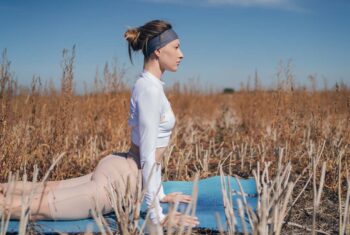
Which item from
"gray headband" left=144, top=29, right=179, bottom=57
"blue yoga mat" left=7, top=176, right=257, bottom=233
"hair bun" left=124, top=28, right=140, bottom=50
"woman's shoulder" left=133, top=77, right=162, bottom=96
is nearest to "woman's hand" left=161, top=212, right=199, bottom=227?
"blue yoga mat" left=7, top=176, right=257, bottom=233

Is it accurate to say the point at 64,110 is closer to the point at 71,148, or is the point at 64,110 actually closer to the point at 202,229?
the point at 71,148

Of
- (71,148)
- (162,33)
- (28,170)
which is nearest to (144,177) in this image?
(162,33)

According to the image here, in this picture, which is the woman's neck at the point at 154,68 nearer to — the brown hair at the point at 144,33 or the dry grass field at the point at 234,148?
the brown hair at the point at 144,33

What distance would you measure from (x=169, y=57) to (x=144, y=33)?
0.78 feet

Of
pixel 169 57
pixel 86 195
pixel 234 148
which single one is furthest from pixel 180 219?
pixel 234 148

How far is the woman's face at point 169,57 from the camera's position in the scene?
252 cm

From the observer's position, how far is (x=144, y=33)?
8.52ft

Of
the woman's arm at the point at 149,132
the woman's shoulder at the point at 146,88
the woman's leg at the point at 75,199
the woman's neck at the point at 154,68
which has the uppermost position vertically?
the woman's neck at the point at 154,68

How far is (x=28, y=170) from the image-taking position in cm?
370

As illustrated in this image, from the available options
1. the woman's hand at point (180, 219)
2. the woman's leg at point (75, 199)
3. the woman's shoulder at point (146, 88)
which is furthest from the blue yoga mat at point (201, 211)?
the woman's shoulder at point (146, 88)

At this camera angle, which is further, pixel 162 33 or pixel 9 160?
pixel 9 160

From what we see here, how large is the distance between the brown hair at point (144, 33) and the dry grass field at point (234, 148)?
0.92m

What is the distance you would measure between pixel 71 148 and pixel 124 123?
933mm

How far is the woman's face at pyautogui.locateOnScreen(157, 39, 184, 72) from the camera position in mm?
2518
